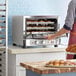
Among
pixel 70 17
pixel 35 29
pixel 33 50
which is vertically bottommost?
pixel 33 50

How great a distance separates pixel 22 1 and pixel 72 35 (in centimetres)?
124

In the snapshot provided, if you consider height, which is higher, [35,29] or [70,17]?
[70,17]

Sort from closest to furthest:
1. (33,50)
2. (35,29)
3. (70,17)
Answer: (70,17), (33,50), (35,29)

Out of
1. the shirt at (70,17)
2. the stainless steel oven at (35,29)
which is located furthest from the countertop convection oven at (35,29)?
the shirt at (70,17)

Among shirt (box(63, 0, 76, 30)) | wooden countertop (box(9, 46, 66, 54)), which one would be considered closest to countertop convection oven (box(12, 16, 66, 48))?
wooden countertop (box(9, 46, 66, 54))

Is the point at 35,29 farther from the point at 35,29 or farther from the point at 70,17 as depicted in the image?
the point at 70,17

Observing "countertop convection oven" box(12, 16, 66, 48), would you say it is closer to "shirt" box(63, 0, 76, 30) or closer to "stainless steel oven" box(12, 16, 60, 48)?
"stainless steel oven" box(12, 16, 60, 48)

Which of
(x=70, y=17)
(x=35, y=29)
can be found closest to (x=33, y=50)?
(x=35, y=29)

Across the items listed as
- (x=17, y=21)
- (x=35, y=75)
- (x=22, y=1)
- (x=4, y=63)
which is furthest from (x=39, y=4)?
(x=35, y=75)

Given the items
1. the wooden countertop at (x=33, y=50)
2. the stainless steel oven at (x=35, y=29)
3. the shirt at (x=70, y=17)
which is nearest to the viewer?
the shirt at (x=70, y=17)

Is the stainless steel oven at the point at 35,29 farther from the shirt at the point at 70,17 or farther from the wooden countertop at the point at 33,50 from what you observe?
the shirt at the point at 70,17

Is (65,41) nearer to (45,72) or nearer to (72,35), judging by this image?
(72,35)

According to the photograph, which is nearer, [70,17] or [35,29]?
[70,17]

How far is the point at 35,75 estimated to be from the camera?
242cm
